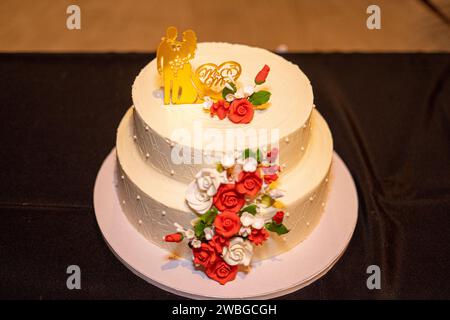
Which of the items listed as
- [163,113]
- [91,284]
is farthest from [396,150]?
[91,284]

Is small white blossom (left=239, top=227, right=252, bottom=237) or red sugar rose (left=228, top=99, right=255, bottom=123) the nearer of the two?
small white blossom (left=239, top=227, right=252, bottom=237)

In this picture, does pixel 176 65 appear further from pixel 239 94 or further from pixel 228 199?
pixel 228 199

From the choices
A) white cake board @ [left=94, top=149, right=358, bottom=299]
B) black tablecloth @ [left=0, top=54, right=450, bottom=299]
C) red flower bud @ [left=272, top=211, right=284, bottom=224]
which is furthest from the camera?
black tablecloth @ [left=0, top=54, right=450, bottom=299]

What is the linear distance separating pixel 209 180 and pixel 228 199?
0.10m

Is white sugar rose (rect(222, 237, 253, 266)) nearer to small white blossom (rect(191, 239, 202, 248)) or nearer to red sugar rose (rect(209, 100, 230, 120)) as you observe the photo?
small white blossom (rect(191, 239, 202, 248))

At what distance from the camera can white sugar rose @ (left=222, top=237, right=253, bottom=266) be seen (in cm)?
226

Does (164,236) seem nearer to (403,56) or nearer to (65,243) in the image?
(65,243)

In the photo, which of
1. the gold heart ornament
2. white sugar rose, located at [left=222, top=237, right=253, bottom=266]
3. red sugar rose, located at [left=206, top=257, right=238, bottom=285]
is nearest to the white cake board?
red sugar rose, located at [left=206, top=257, right=238, bottom=285]

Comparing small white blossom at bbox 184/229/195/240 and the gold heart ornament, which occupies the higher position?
the gold heart ornament

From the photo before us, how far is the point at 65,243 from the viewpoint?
2658mm

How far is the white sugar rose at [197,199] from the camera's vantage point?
223cm

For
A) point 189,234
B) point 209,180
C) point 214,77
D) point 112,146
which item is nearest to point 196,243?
point 189,234

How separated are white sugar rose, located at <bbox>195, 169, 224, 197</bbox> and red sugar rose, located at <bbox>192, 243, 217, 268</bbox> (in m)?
0.22

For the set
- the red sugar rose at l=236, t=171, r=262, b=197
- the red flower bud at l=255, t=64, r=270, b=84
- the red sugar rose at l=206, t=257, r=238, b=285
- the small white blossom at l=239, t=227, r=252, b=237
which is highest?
the red flower bud at l=255, t=64, r=270, b=84
